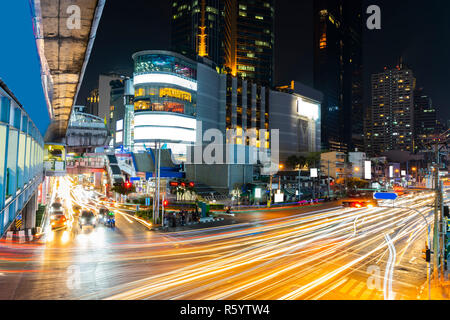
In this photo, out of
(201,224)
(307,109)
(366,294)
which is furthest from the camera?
(307,109)

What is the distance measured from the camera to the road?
12.8 metres

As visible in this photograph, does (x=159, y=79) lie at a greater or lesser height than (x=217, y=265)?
greater

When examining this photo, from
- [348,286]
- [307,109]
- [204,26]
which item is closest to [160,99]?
[307,109]

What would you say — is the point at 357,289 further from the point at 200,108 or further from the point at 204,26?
the point at 204,26

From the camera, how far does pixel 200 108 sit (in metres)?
92.4

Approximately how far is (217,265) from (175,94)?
73.1 meters

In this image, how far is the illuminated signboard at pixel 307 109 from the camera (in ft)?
405

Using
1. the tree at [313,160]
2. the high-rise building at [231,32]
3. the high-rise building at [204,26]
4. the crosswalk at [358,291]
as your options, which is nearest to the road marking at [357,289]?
the crosswalk at [358,291]

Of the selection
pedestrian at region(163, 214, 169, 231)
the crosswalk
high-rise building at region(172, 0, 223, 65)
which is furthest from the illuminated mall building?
the crosswalk

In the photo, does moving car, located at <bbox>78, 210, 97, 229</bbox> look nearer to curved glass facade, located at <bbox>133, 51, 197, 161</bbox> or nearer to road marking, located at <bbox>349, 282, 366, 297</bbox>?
road marking, located at <bbox>349, 282, 366, 297</bbox>

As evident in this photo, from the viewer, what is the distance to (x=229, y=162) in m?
56.1
